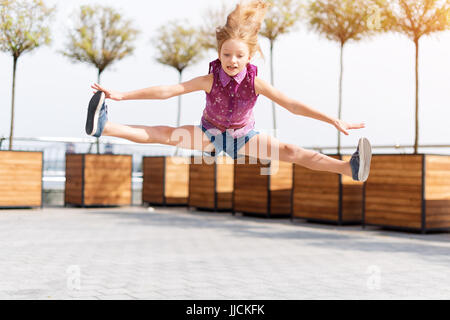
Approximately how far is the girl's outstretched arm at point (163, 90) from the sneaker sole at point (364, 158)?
0.81m

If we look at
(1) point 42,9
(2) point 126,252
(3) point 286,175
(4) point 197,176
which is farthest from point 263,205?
(1) point 42,9

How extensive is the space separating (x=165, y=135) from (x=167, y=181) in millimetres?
14869

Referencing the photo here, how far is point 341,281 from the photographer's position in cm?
608

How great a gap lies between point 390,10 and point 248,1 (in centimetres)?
947

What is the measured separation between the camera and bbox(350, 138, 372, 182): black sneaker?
9.11 feet

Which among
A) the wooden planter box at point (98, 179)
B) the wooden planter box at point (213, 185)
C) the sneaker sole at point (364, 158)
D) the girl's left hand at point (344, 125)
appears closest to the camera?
the girl's left hand at point (344, 125)

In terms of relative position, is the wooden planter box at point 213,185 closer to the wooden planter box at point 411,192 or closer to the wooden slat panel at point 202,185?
the wooden slat panel at point 202,185

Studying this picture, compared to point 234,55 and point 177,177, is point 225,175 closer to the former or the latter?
point 177,177

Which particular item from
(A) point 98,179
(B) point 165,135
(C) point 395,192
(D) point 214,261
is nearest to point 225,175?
(A) point 98,179

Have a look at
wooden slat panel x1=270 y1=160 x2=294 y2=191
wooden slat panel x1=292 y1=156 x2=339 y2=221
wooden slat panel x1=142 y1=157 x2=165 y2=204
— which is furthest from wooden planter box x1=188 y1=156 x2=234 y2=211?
wooden slat panel x1=292 y1=156 x2=339 y2=221

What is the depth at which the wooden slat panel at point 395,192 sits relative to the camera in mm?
10805

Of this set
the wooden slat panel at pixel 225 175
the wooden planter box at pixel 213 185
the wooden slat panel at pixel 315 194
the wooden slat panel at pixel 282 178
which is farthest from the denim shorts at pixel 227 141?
the wooden slat panel at pixel 225 175

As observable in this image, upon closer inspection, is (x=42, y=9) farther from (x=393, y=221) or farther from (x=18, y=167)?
(x=393, y=221)

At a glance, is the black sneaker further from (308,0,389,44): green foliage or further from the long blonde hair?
(308,0,389,44): green foliage
